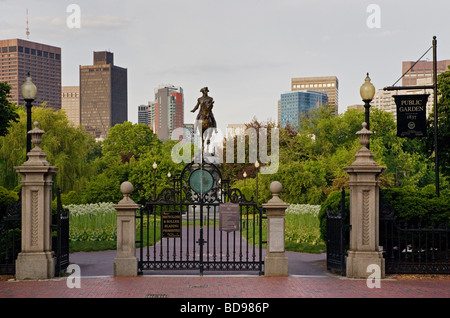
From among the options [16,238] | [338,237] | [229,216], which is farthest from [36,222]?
[338,237]

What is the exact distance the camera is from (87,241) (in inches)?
930

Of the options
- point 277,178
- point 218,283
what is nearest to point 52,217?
point 218,283

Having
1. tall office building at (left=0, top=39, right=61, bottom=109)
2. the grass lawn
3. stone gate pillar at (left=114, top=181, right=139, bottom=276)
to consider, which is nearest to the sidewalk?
stone gate pillar at (left=114, top=181, right=139, bottom=276)

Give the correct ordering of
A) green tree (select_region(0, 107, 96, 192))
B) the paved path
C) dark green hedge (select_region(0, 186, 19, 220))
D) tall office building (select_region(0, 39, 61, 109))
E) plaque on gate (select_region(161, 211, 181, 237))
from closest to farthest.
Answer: the paved path < plaque on gate (select_region(161, 211, 181, 237)) < dark green hedge (select_region(0, 186, 19, 220)) < green tree (select_region(0, 107, 96, 192)) < tall office building (select_region(0, 39, 61, 109))

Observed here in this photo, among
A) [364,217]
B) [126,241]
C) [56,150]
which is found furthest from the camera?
[56,150]

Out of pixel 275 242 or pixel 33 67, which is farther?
pixel 33 67

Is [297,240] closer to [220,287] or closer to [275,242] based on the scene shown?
[275,242]

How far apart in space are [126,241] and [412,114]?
898 cm

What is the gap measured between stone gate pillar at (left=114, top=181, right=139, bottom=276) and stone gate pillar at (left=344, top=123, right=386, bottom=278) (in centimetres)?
521

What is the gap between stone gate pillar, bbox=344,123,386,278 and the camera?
1415 centimetres

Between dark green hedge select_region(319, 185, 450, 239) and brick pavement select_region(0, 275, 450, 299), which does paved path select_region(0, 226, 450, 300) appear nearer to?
brick pavement select_region(0, 275, 450, 299)

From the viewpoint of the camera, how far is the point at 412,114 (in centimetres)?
1728

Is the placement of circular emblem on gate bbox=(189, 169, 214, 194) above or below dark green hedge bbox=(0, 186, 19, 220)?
above

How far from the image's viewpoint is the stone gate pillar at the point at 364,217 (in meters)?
14.1
